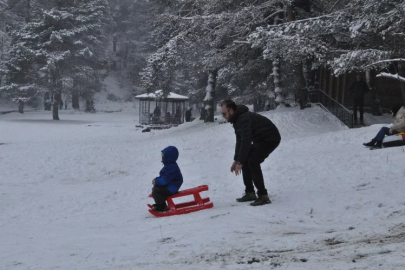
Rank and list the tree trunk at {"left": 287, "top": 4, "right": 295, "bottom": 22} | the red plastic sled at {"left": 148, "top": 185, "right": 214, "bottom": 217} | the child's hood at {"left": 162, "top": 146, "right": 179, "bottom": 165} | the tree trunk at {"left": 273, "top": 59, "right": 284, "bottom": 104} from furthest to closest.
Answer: the tree trunk at {"left": 273, "top": 59, "right": 284, "bottom": 104} < the tree trunk at {"left": 287, "top": 4, "right": 295, "bottom": 22} < the child's hood at {"left": 162, "top": 146, "right": 179, "bottom": 165} < the red plastic sled at {"left": 148, "top": 185, "right": 214, "bottom": 217}

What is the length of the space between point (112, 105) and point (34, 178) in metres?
57.9

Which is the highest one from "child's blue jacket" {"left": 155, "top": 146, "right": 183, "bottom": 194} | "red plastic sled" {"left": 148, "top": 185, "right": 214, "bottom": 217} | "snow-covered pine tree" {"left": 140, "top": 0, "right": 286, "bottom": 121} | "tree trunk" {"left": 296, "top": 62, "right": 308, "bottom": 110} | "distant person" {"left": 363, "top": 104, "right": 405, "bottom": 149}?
"snow-covered pine tree" {"left": 140, "top": 0, "right": 286, "bottom": 121}

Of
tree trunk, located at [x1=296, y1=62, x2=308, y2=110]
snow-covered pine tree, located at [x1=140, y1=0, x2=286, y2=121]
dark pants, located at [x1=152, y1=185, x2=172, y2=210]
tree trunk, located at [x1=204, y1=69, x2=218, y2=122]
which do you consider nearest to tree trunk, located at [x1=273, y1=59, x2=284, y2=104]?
tree trunk, located at [x1=296, y1=62, x2=308, y2=110]

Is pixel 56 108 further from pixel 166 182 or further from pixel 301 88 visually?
pixel 166 182

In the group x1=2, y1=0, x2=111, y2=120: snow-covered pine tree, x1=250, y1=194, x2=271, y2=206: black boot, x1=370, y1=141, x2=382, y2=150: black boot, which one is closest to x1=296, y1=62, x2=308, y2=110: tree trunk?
x1=370, y1=141, x2=382, y2=150: black boot

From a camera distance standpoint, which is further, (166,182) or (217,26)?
(217,26)

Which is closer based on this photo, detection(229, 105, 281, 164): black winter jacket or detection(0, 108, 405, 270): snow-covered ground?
detection(0, 108, 405, 270): snow-covered ground

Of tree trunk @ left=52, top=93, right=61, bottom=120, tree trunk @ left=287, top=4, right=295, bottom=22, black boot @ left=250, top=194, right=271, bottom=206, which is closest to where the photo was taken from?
black boot @ left=250, top=194, right=271, bottom=206

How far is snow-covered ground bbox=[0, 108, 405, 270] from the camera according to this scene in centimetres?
446

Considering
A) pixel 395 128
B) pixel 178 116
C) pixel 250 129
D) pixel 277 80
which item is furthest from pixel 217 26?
pixel 178 116

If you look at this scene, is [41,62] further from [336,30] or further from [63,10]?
[336,30]

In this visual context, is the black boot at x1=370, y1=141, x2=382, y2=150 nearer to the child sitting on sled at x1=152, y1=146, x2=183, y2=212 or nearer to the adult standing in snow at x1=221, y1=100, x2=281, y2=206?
the adult standing in snow at x1=221, y1=100, x2=281, y2=206

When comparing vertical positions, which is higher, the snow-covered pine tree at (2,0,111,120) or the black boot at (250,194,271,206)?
the snow-covered pine tree at (2,0,111,120)

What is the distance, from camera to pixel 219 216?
21.6 feet
